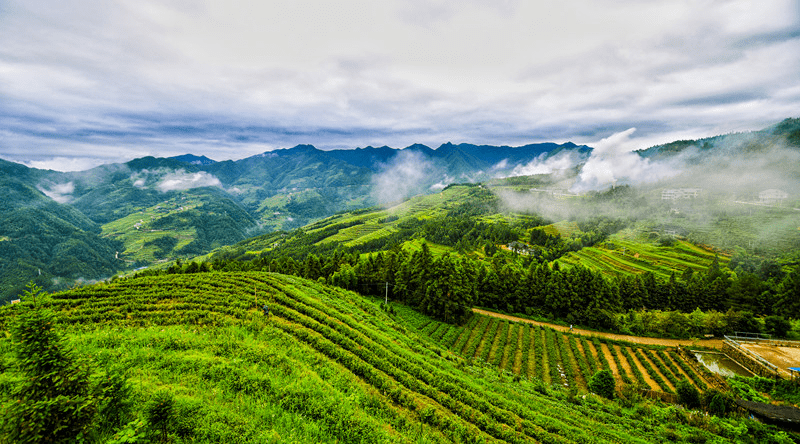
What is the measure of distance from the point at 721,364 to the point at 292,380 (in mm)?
62966

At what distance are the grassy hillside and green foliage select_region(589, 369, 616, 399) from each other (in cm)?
298

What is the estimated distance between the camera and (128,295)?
25.7 meters

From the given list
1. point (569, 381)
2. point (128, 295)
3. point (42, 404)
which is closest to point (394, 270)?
point (569, 381)

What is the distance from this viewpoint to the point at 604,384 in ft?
110

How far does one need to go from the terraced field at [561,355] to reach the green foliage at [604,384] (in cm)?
242

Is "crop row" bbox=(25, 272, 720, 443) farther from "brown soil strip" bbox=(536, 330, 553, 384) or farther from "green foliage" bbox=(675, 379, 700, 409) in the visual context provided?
"green foliage" bbox=(675, 379, 700, 409)

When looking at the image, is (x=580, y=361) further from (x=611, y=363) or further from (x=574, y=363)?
(x=611, y=363)

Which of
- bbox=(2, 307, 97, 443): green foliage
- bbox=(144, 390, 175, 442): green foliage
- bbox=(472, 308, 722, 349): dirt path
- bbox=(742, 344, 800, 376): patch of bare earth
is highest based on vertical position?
bbox=(2, 307, 97, 443): green foliage

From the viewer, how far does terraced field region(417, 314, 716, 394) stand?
38500 millimetres

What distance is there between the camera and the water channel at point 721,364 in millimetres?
40719

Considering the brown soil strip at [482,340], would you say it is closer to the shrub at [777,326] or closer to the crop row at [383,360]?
the crop row at [383,360]

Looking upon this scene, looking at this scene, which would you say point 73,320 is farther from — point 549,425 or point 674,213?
point 674,213

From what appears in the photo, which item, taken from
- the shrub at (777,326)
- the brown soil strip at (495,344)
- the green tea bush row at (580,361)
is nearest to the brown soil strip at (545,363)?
the green tea bush row at (580,361)

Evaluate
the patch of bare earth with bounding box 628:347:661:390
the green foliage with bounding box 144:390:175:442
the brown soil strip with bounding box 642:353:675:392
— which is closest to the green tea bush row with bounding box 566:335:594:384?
the patch of bare earth with bounding box 628:347:661:390
